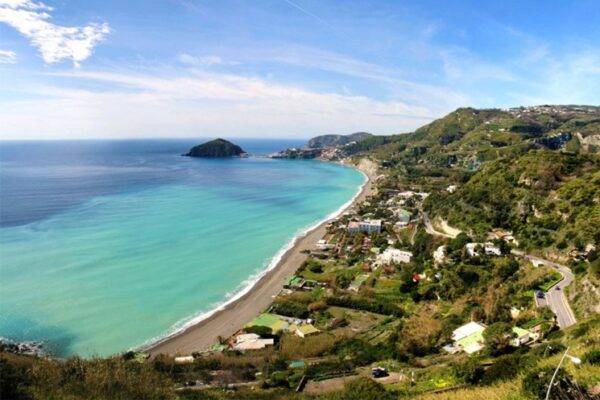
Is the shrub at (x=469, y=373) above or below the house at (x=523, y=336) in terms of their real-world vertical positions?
above

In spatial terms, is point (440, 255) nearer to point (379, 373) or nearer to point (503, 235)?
point (503, 235)

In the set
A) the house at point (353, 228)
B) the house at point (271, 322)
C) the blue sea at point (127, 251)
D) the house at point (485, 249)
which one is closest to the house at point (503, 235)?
the house at point (485, 249)

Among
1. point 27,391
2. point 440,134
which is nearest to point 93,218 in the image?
point 27,391

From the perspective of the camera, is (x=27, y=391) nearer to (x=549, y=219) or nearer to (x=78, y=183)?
(x=549, y=219)

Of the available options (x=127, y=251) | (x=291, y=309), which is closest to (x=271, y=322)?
(x=291, y=309)

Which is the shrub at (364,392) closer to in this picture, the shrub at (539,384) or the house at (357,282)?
the shrub at (539,384)

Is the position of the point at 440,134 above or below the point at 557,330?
above

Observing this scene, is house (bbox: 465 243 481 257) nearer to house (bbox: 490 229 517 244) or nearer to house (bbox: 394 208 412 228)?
house (bbox: 490 229 517 244)
